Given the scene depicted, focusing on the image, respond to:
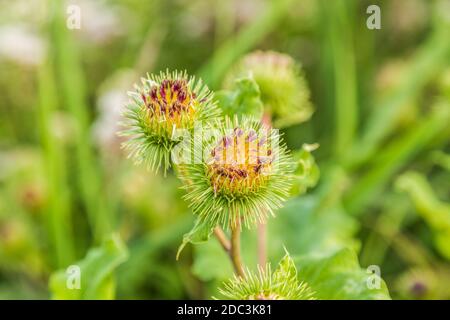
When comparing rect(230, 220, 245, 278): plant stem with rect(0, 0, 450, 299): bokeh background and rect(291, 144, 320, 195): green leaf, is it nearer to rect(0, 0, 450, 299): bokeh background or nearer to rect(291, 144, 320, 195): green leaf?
rect(291, 144, 320, 195): green leaf

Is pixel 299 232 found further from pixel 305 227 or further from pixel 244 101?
pixel 244 101

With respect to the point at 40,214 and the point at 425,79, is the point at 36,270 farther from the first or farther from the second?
the point at 425,79

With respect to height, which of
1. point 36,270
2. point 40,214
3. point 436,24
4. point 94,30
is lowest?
point 36,270

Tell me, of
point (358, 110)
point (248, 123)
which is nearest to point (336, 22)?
point (358, 110)

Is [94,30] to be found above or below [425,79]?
above

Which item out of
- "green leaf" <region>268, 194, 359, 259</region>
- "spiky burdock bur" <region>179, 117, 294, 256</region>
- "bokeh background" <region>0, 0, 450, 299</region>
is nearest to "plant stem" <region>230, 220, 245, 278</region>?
"spiky burdock bur" <region>179, 117, 294, 256</region>

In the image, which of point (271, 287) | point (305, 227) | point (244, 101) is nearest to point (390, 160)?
point (305, 227)
